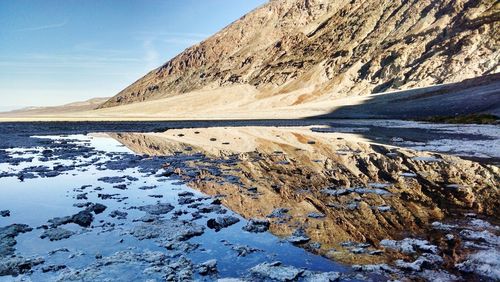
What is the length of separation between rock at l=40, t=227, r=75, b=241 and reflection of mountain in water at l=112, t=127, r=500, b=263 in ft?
12.3

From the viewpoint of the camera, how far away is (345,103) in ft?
271

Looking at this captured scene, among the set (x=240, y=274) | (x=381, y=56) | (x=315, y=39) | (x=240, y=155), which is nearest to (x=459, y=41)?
(x=381, y=56)

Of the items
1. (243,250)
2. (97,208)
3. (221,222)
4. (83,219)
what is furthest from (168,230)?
(97,208)

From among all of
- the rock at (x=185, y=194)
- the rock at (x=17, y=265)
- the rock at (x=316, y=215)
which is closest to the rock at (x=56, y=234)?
the rock at (x=17, y=265)

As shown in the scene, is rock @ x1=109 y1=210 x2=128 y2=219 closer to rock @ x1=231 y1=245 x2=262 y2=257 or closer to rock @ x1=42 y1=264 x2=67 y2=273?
rock @ x1=42 y1=264 x2=67 y2=273

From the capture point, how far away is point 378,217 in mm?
8992

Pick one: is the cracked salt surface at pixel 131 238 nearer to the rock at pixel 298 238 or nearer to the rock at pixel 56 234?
the rock at pixel 56 234

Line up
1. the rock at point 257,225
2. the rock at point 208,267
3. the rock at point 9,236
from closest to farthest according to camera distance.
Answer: the rock at point 208,267 → the rock at point 9,236 → the rock at point 257,225

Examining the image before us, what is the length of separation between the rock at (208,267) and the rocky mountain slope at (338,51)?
271 ft

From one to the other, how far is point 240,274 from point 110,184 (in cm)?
831

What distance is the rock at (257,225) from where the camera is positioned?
831 centimetres

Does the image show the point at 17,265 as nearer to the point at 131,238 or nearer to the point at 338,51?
the point at 131,238

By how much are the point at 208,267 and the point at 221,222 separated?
2.34 metres

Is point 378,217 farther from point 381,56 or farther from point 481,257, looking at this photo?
point 381,56
